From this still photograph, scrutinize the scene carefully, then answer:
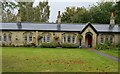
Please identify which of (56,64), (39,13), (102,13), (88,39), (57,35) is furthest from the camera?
(39,13)

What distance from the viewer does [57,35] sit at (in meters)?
44.9

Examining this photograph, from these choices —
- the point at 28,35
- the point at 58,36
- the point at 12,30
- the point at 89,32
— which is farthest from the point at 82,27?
the point at 12,30

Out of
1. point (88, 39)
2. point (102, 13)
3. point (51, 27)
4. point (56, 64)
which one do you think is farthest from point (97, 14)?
point (56, 64)

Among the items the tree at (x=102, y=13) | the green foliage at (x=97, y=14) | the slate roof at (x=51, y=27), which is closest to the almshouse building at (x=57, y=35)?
the slate roof at (x=51, y=27)

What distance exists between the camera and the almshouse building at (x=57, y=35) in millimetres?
44688

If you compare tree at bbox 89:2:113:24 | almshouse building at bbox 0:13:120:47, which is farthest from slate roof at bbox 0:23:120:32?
tree at bbox 89:2:113:24

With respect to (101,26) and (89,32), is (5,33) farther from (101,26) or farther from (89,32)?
(101,26)

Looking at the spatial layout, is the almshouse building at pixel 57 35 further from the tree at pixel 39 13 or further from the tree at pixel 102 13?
the tree at pixel 39 13

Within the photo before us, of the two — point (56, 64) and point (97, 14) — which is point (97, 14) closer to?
point (97, 14)

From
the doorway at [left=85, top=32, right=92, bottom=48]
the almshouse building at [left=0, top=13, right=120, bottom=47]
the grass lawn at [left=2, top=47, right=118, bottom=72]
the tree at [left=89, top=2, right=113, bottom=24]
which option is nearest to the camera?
the grass lawn at [left=2, top=47, right=118, bottom=72]

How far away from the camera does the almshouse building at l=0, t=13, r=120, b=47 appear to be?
44.7 metres

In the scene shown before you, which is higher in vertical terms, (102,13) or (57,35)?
(102,13)

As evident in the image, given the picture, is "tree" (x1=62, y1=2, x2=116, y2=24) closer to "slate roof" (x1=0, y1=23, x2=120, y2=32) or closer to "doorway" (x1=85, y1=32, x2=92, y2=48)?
"slate roof" (x1=0, y1=23, x2=120, y2=32)

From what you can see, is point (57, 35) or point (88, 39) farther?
point (88, 39)
